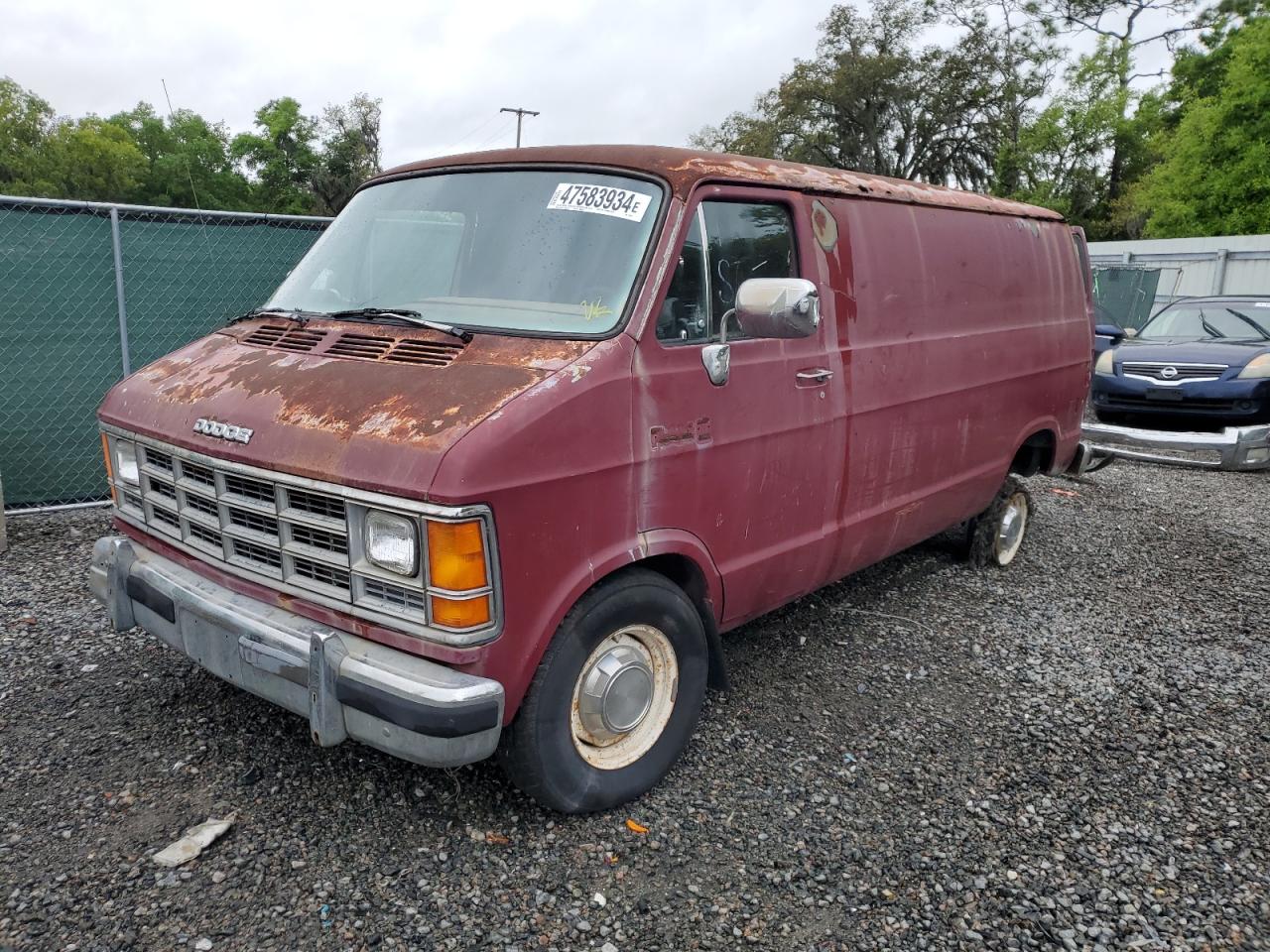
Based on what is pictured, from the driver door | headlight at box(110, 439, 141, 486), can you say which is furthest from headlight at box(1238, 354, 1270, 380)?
headlight at box(110, 439, 141, 486)

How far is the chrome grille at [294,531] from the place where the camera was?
258 centimetres

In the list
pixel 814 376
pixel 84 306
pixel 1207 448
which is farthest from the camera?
pixel 1207 448

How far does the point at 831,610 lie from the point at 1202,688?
179 centimetres

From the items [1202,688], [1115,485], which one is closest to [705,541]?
[1202,688]

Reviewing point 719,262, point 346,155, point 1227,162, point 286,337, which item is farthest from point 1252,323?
point 346,155

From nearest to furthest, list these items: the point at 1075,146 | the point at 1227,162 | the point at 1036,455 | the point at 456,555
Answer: the point at 456,555 → the point at 1036,455 → the point at 1227,162 → the point at 1075,146

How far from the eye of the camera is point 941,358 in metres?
4.51

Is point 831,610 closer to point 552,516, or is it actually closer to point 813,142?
point 552,516

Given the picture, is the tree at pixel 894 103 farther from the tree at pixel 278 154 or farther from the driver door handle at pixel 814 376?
the driver door handle at pixel 814 376

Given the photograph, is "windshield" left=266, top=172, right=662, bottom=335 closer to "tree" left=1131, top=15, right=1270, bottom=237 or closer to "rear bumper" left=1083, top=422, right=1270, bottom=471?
"rear bumper" left=1083, top=422, right=1270, bottom=471

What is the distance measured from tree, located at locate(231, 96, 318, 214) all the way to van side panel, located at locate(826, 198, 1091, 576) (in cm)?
5405

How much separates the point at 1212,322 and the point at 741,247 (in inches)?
381

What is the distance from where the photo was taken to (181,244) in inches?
250

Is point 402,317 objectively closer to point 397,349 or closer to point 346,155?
point 397,349
